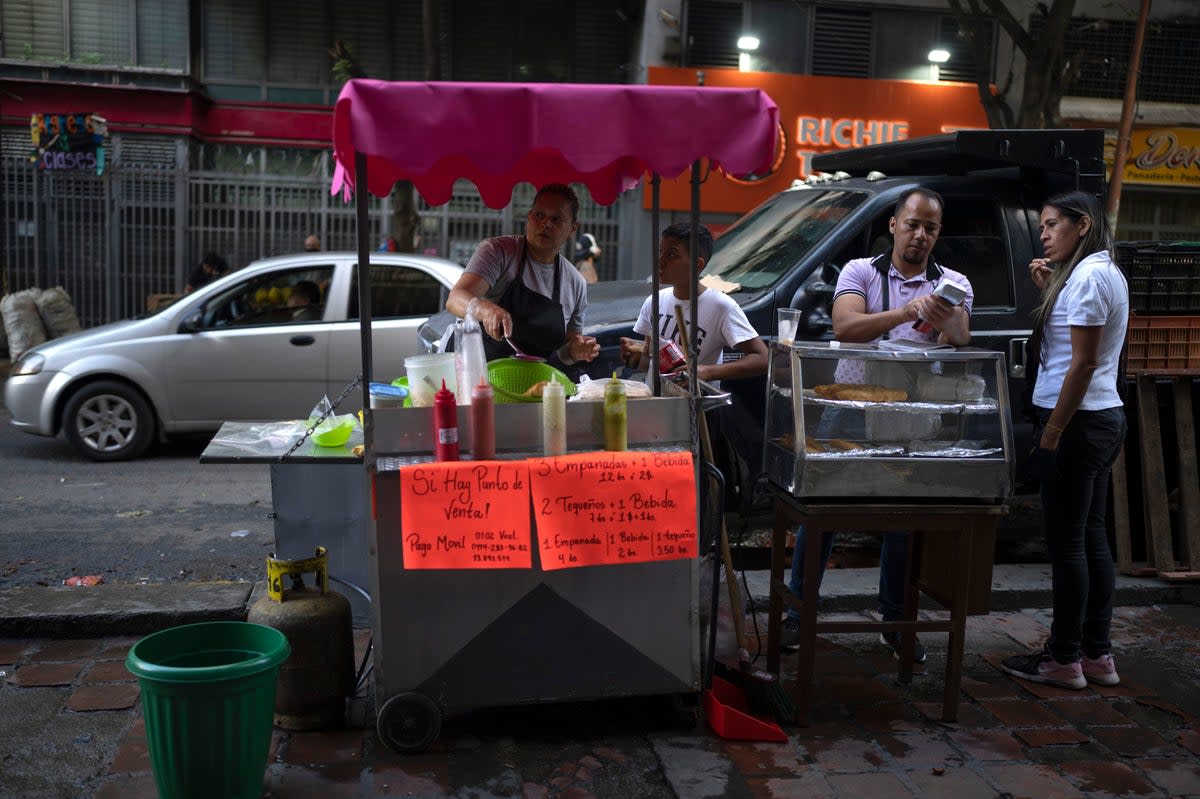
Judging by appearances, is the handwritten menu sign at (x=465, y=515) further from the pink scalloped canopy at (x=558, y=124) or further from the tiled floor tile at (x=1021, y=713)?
the tiled floor tile at (x=1021, y=713)

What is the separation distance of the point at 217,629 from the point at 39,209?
13.2 metres

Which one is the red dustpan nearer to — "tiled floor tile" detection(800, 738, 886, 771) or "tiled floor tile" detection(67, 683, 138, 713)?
"tiled floor tile" detection(800, 738, 886, 771)

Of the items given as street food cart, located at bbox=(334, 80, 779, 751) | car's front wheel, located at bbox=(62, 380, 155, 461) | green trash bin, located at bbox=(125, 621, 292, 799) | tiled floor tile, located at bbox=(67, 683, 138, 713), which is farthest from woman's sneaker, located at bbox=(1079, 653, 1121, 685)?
car's front wheel, located at bbox=(62, 380, 155, 461)

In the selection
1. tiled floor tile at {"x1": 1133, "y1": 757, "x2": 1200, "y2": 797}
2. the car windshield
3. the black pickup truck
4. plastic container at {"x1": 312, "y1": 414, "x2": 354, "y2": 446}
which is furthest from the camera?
the car windshield

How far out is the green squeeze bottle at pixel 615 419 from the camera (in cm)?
381

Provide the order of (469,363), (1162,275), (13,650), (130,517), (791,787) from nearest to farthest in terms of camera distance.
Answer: (791,787)
(469,363)
(13,650)
(1162,275)
(130,517)

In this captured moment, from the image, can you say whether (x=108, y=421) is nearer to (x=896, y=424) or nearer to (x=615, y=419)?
(x=615, y=419)

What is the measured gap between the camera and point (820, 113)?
15.5m

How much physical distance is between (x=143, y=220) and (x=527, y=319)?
12.1 metres

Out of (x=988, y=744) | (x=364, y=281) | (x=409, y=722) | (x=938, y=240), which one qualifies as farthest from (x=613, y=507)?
(x=938, y=240)

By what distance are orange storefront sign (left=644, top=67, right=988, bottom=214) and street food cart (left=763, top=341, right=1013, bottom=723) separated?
37.0ft

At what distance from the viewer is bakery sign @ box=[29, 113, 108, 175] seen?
14.3m

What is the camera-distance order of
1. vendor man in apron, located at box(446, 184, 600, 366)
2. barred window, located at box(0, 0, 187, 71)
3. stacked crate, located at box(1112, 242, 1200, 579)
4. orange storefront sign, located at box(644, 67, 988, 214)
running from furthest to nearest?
orange storefront sign, located at box(644, 67, 988, 214), barred window, located at box(0, 0, 187, 71), stacked crate, located at box(1112, 242, 1200, 579), vendor man in apron, located at box(446, 184, 600, 366)

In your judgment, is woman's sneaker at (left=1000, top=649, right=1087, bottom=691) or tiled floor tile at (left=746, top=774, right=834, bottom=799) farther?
woman's sneaker at (left=1000, top=649, right=1087, bottom=691)
